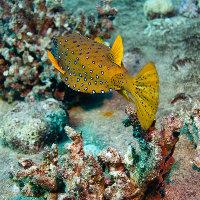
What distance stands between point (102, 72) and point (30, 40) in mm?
3499

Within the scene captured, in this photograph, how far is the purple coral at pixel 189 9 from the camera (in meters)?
7.03

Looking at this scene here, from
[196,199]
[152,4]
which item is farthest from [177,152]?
[152,4]

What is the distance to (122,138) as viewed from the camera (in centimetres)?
416

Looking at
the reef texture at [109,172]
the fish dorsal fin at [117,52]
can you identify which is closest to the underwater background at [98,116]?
the reef texture at [109,172]

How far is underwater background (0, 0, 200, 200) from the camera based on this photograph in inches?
99.6

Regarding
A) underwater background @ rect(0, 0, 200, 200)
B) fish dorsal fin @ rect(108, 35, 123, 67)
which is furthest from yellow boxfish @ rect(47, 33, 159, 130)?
underwater background @ rect(0, 0, 200, 200)

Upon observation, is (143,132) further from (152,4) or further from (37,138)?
(152,4)

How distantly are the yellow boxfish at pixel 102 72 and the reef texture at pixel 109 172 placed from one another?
1.09ft

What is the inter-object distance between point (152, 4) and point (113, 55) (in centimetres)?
537

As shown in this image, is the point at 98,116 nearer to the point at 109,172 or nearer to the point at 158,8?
the point at 109,172

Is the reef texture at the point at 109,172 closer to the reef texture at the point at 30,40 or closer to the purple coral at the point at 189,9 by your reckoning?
the reef texture at the point at 30,40

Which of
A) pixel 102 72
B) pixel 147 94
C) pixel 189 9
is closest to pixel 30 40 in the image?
pixel 102 72

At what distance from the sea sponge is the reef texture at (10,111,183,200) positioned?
592 cm

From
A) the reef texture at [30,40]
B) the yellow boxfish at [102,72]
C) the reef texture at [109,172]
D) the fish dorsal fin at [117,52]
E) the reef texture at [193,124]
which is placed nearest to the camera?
the reef texture at [109,172]
